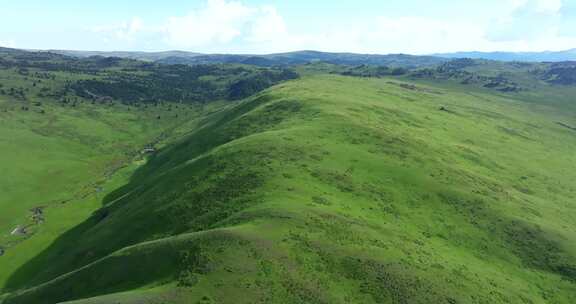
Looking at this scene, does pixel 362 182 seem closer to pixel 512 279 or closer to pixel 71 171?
pixel 512 279

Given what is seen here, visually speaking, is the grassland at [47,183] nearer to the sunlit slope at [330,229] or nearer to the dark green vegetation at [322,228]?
the dark green vegetation at [322,228]

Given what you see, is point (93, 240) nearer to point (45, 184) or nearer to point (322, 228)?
point (322, 228)

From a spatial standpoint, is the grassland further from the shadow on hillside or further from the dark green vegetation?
the shadow on hillside

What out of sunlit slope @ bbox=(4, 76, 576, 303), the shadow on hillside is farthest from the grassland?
sunlit slope @ bbox=(4, 76, 576, 303)

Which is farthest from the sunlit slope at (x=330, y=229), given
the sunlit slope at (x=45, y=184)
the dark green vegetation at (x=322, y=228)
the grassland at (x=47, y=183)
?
the sunlit slope at (x=45, y=184)

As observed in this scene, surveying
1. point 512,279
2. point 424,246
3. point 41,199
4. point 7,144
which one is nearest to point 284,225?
point 424,246

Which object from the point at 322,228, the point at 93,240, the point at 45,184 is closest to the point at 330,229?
the point at 322,228
